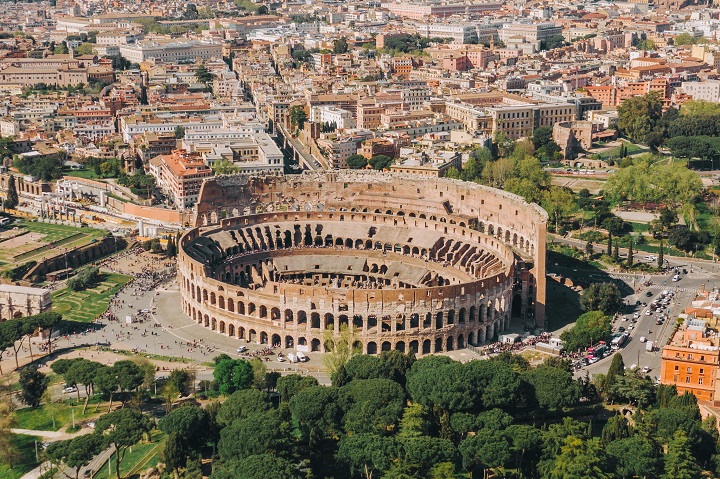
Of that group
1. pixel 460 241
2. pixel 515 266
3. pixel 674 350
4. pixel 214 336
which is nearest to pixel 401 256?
pixel 460 241

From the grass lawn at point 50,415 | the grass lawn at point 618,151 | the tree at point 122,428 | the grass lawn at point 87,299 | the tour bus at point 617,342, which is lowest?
the grass lawn at point 50,415

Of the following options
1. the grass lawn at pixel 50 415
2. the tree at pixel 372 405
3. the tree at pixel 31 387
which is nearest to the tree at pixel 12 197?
the tree at pixel 31 387

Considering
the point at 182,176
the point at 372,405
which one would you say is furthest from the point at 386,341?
the point at 182,176

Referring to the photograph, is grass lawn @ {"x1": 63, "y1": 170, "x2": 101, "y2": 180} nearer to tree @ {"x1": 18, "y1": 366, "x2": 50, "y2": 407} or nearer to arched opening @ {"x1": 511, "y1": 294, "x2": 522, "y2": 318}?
tree @ {"x1": 18, "y1": 366, "x2": 50, "y2": 407}

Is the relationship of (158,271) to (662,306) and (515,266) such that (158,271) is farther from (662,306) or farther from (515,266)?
(662,306)

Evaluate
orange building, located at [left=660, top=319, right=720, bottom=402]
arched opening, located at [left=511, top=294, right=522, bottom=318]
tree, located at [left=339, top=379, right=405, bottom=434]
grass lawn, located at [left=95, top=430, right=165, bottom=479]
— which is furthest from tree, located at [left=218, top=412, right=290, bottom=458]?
arched opening, located at [left=511, top=294, right=522, bottom=318]

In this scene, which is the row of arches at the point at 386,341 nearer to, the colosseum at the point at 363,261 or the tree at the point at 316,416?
the colosseum at the point at 363,261

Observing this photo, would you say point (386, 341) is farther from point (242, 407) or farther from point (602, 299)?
point (602, 299)
